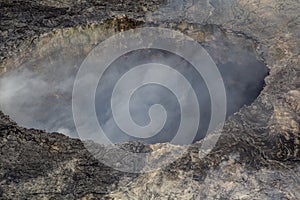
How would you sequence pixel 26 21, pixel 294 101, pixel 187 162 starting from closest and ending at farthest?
1. pixel 187 162
2. pixel 294 101
3. pixel 26 21

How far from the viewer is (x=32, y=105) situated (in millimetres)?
6336

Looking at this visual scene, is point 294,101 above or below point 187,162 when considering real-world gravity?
above

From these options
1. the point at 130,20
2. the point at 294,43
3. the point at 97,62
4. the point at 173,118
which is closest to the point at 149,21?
the point at 130,20

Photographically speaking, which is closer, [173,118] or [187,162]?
[187,162]

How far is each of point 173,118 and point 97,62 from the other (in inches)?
52.2

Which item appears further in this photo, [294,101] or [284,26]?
[284,26]

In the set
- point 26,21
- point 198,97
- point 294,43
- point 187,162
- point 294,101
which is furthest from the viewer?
point 198,97

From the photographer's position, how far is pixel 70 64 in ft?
21.4

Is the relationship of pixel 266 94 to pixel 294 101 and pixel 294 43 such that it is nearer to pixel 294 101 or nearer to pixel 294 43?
pixel 294 101

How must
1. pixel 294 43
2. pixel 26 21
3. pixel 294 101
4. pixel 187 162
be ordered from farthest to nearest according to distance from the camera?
pixel 26 21 < pixel 294 43 < pixel 294 101 < pixel 187 162

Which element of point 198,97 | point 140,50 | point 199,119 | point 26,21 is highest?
point 26,21

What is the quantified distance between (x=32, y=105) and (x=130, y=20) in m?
1.75

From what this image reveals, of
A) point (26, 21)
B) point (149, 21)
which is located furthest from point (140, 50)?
point (26, 21)

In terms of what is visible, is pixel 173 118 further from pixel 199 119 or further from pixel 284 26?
pixel 284 26
